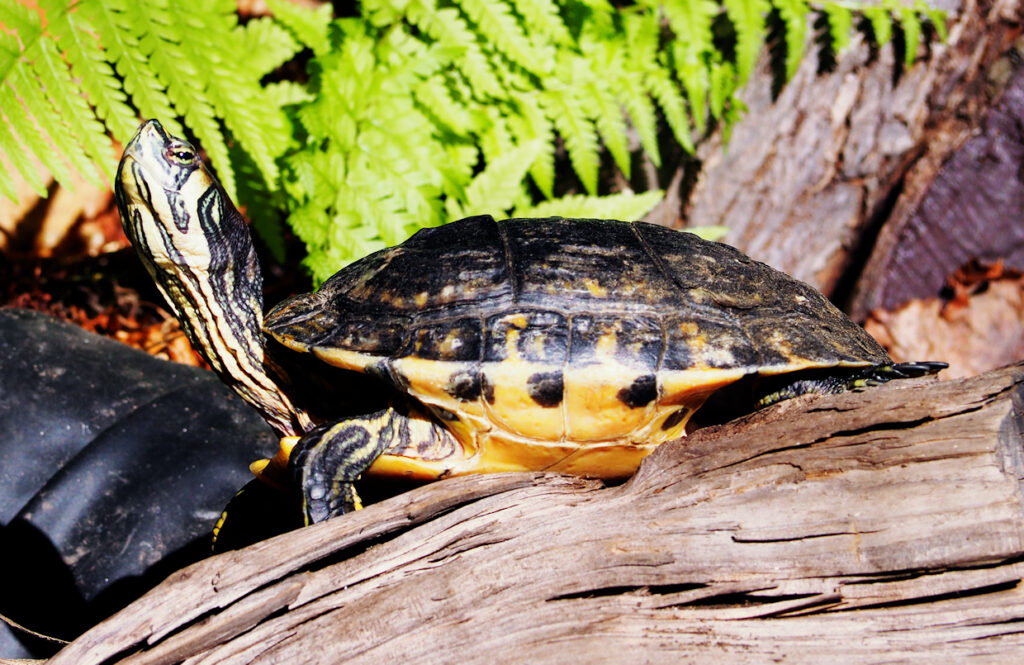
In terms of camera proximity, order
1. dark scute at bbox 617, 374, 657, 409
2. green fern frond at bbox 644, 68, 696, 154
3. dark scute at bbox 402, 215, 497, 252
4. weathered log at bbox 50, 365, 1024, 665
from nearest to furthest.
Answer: weathered log at bbox 50, 365, 1024, 665, dark scute at bbox 617, 374, 657, 409, dark scute at bbox 402, 215, 497, 252, green fern frond at bbox 644, 68, 696, 154

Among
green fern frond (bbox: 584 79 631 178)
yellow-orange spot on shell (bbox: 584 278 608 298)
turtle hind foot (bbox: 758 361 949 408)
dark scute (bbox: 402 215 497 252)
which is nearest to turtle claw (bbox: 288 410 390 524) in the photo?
dark scute (bbox: 402 215 497 252)

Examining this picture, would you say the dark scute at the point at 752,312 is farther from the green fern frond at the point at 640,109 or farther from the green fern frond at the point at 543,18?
the green fern frond at the point at 543,18

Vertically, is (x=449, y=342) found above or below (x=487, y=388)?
above

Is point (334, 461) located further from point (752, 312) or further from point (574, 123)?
point (574, 123)

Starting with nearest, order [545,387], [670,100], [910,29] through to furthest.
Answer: [545,387]
[670,100]
[910,29]

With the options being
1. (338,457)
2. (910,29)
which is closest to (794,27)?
(910,29)

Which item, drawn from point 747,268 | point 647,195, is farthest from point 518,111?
point 747,268

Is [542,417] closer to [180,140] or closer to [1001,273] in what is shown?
[180,140]

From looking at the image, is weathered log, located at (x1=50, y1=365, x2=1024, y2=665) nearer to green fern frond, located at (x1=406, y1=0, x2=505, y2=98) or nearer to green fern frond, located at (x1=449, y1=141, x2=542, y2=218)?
green fern frond, located at (x1=449, y1=141, x2=542, y2=218)
